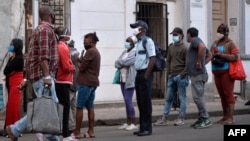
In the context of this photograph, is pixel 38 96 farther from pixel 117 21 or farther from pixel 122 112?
pixel 117 21

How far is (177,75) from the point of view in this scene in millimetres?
13281

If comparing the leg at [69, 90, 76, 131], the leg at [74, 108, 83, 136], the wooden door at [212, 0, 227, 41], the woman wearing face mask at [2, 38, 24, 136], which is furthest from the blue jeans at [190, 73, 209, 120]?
the wooden door at [212, 0, 227, 41]

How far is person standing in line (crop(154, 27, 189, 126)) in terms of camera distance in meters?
13.3

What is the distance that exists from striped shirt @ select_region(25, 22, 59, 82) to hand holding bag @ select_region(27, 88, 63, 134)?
1.31ft

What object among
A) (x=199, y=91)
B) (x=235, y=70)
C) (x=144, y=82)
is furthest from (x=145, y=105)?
(x=235, y=70)

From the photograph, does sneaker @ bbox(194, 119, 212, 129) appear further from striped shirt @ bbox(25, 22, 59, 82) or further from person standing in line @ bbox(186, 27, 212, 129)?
striped shirt @ bbox(25, 22, 59, 82)

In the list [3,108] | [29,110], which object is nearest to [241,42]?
[3,108]

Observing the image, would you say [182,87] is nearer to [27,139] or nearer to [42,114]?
[27,139]

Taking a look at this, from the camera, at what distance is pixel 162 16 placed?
17969 millimetres

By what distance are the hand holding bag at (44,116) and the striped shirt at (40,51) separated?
0.40 meters

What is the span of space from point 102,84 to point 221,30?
4.41 meters

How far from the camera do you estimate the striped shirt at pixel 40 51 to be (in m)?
8.88

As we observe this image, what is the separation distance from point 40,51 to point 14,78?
3347 mm
